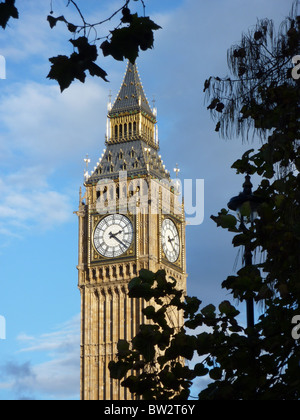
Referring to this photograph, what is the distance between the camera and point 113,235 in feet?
243

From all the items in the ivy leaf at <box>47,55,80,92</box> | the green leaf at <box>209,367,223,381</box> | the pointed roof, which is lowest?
the green leaf at <box>209,367,223,381</box>

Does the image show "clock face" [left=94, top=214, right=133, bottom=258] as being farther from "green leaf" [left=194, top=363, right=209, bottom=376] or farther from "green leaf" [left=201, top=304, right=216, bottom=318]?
"green leaf" [left=194, top=363, right=209, bottom=376]

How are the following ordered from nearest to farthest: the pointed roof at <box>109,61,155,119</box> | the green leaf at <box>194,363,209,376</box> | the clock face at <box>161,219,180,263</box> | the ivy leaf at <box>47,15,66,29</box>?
1. the ivy leaf at <box>47,15,66,29</box>
2. the green leaf at <box>194,363,209,376</box>
3. the clock face at <box>161,219,180,263</box>
4. the pointed roof at <box>109,61,155,119</box>

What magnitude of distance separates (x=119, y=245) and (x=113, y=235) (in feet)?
2.68

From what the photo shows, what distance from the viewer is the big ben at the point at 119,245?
242 ft

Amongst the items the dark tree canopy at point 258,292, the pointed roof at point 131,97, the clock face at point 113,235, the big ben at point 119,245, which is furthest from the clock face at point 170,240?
the dark tree canopy at point 258,292

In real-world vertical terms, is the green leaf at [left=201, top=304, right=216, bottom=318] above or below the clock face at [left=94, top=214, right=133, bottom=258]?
below

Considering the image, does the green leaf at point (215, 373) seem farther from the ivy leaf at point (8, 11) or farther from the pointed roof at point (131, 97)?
the pointed roof at point (131, 97)

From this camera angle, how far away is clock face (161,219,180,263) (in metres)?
75.6

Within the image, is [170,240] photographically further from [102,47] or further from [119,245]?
[102,47]

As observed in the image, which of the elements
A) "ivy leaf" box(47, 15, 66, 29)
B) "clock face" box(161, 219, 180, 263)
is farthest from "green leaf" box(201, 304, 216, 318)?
"clock face" box(161, 219, 180, 263)

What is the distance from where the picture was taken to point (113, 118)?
263 feet
